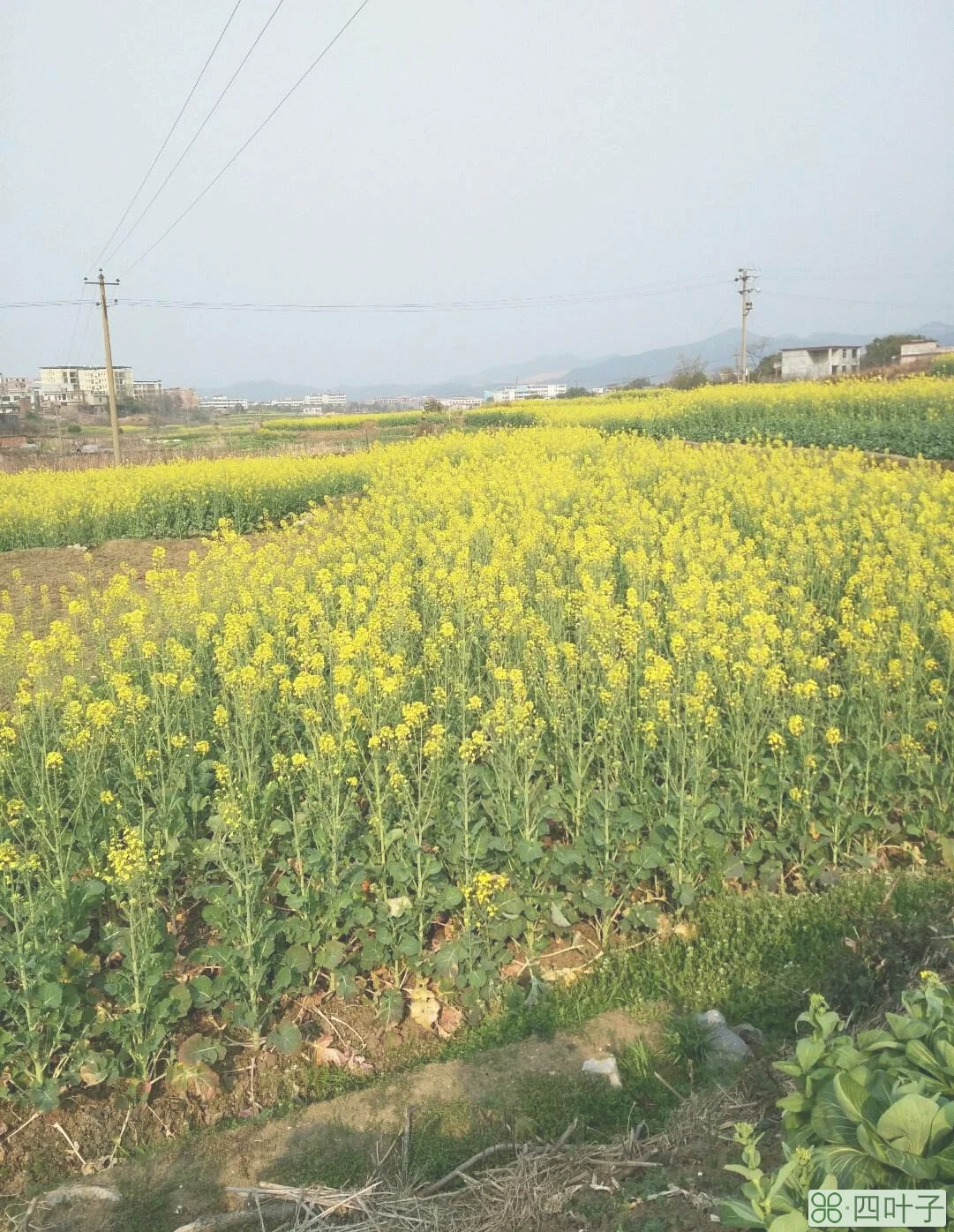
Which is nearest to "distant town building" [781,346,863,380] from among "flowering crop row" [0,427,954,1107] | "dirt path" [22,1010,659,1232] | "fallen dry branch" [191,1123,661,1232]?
"flowering crop row" [0,427,954,1107]

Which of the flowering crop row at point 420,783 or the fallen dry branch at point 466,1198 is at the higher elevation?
the flowering crop row at point 420,783

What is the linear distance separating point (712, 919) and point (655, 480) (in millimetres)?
10135

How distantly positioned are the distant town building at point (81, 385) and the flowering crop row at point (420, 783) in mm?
64627

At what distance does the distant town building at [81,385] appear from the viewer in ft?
237

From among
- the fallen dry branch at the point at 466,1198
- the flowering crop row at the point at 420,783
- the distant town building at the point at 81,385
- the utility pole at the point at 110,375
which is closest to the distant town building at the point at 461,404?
the distant town building at the point at 81,385

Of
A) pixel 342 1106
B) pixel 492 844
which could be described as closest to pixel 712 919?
pixel 492 844

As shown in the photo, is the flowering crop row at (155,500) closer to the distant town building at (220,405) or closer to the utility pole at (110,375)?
the utility pole at (110,375)

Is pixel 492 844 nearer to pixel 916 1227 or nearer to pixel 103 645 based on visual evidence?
pixel 916 1227

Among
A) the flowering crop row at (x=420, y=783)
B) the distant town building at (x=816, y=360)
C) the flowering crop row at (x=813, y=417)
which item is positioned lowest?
the flowering crop row at (x=420, y=783)

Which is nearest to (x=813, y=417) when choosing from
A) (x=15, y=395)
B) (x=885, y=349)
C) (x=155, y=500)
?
(x=155, y=500)

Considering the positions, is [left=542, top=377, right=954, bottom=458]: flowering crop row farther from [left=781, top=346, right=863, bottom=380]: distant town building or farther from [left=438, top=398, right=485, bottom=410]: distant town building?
[left=781, top=346, right=863, bottom=380]: distant town building

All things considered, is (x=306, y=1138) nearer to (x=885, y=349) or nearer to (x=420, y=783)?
(x=420, y=783)

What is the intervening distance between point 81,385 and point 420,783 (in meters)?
101

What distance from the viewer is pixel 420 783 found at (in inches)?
185
